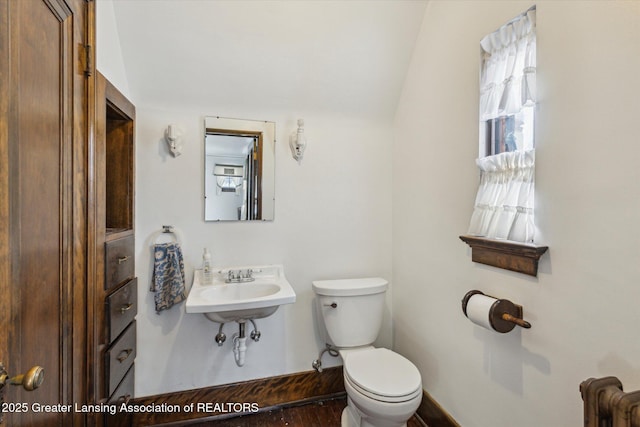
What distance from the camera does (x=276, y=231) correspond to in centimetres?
201

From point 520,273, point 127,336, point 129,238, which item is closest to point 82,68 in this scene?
point 129,238

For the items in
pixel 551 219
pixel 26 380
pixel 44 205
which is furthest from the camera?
pixel 551 219

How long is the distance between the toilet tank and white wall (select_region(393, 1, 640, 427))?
0.34 metres

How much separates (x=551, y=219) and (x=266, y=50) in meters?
1.63

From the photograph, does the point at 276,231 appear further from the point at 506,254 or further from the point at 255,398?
the point at 506,254

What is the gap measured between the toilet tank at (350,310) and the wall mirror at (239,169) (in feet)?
2.10

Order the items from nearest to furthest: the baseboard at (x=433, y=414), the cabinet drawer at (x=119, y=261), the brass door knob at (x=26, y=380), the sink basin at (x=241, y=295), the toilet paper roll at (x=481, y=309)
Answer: the brass door knob at (x=26, y=380) < the toilet paper roll at (x=481, y=309) < the cabinet drawer at (x=119, y=261) < the sink basin at (x=241, y=295) < the baseboard at (x=433, y=414)

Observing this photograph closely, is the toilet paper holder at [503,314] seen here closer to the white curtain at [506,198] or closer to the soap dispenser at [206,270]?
the white curtain at [506,198]

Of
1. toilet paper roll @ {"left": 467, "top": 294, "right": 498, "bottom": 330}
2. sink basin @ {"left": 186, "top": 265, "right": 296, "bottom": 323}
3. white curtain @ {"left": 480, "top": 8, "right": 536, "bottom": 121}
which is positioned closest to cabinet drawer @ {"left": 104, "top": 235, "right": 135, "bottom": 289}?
sink basin @ {"left": 186, "top": 265, "right": 296, "bottom": 323}

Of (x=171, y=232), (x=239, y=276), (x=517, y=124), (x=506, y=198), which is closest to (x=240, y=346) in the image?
(x=239, y=276)

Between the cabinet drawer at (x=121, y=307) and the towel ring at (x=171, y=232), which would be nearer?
the cabinet drawer at (x=121, y=307)

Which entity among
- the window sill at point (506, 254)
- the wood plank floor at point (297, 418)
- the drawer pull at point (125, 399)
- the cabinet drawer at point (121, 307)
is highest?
the window sill at point (506, 254)

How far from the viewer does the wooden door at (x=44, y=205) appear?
735 mm

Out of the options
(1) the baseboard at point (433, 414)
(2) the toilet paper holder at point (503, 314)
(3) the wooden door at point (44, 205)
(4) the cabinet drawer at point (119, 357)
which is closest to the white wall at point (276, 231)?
(4) the cabinet drawer at point (119, 357)
